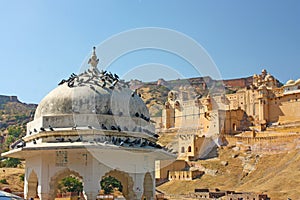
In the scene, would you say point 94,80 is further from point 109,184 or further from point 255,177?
point 255,177

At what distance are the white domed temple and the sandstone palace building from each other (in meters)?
49.2

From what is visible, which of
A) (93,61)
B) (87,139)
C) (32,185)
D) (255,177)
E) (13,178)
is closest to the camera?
(87,139)

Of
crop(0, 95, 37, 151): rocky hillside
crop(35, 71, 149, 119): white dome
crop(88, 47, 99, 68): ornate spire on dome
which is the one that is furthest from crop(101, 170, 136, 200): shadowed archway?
crop(0, 95, 37, 151): rocky hillside

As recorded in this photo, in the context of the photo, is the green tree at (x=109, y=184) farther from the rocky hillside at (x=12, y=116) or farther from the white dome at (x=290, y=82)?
the rocky hillside at (x=12, y=116)

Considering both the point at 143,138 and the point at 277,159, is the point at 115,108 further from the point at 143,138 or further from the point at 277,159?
the point at 277,159

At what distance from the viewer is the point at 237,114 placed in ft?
243

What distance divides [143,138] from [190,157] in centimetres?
4943

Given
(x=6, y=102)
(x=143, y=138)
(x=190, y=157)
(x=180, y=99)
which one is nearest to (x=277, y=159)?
(x=190, y=157)

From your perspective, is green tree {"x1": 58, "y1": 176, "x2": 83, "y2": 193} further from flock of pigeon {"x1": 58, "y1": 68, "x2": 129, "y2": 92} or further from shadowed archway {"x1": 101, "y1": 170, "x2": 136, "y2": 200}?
flock of pigeon {"x1": 58, "y1": 68, "x2": 129, "y2": 92}

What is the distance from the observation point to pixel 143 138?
14.0m

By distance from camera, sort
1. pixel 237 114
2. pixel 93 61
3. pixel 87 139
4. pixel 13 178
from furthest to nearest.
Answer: pixel 237 114
pixel 13 178
pixel 93 61
pixel 87 139

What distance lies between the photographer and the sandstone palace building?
66.1 m

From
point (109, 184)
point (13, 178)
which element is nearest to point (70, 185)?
point (109, 184)

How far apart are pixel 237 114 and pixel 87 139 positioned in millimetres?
63525
